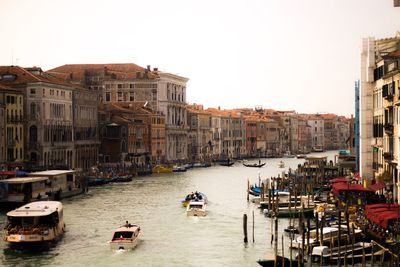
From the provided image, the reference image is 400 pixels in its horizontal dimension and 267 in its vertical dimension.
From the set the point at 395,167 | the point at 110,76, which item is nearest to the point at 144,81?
the point at 110,76

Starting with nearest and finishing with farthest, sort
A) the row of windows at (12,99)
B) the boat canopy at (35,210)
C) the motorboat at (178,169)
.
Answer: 1. the boat canopy at (35,210)
2. the row of windows at (12,99)
3. the motorboat at (178,169)

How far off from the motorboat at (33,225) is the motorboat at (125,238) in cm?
182

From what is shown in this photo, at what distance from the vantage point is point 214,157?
79562 mm

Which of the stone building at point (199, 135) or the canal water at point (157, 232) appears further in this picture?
the stone building at point (199, 135)

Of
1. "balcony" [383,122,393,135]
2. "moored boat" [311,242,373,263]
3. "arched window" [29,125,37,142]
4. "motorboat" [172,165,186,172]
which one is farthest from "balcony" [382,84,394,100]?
"motorboat" [172,165,186,172]

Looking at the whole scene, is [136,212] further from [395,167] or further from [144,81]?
[144,81]

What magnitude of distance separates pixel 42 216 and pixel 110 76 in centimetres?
4524

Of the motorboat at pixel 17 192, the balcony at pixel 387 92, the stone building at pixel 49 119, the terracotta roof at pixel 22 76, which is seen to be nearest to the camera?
the balcony at pixel 387 92

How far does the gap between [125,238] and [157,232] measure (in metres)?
3.03

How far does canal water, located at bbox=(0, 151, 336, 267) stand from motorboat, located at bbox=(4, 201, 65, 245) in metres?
0.34

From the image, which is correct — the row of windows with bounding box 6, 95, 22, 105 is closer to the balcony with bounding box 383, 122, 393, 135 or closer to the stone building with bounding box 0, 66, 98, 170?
the stone building with bounding box 0, 66, 98, 170

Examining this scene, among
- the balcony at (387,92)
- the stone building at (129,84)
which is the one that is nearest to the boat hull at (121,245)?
the balcony at (387,92)

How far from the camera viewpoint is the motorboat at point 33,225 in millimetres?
21438

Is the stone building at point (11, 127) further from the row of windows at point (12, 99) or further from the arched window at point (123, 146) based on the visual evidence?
the arched window at point (123, 146)
